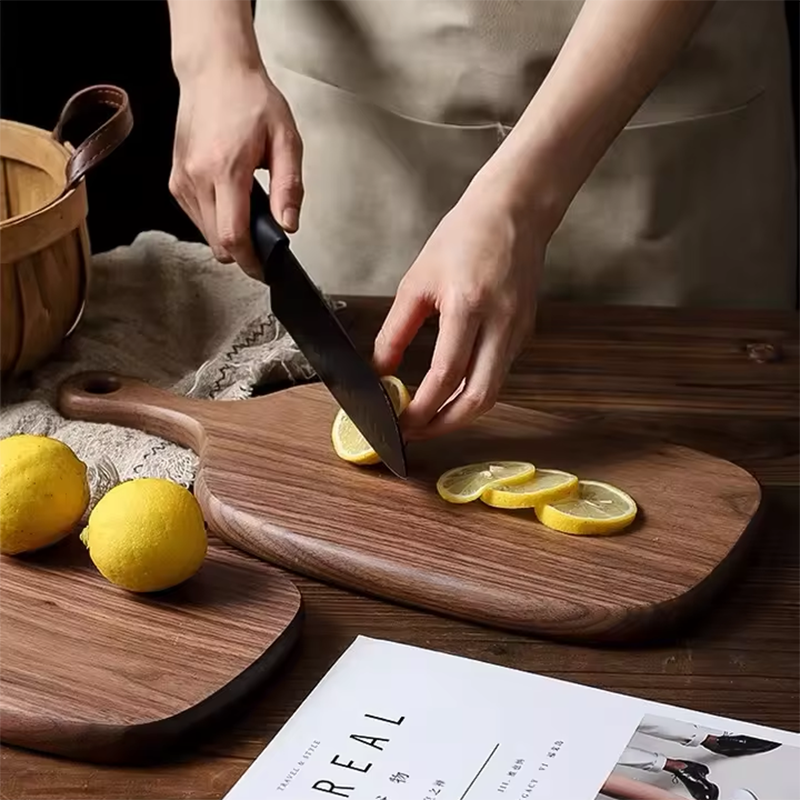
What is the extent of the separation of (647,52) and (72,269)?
556mm

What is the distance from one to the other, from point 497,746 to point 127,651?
259 mm

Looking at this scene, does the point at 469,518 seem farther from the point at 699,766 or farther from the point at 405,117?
the point at 405,117

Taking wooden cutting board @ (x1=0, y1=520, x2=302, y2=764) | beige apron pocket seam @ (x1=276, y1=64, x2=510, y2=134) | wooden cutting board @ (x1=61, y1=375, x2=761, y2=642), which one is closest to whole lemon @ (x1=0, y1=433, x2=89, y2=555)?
wooden cutting board @ (x1=0, y1=520, x2=302, y2=764)

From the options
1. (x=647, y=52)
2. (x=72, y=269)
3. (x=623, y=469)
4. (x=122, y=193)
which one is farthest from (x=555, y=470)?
(x=122, y=193)

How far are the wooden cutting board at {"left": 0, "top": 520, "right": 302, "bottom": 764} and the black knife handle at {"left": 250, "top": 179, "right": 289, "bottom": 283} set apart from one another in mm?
264

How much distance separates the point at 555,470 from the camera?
1.21 meters

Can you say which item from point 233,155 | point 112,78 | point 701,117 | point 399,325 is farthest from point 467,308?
point 112,78

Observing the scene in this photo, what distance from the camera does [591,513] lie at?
1137 millimetres

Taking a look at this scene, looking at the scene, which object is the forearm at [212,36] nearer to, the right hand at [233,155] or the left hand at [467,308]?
the right hand at [233,155]

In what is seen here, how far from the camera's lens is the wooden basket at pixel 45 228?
50.8 inches

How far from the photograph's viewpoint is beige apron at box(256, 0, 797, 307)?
5.12 feet

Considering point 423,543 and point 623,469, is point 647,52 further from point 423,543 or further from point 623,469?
point 423,543

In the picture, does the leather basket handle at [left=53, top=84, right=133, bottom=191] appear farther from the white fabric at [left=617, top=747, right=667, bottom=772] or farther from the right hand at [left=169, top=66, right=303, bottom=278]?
the white fabric at [left=617, top=747, right=667, bottom=772]

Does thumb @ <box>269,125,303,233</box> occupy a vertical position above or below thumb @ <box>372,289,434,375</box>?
above
